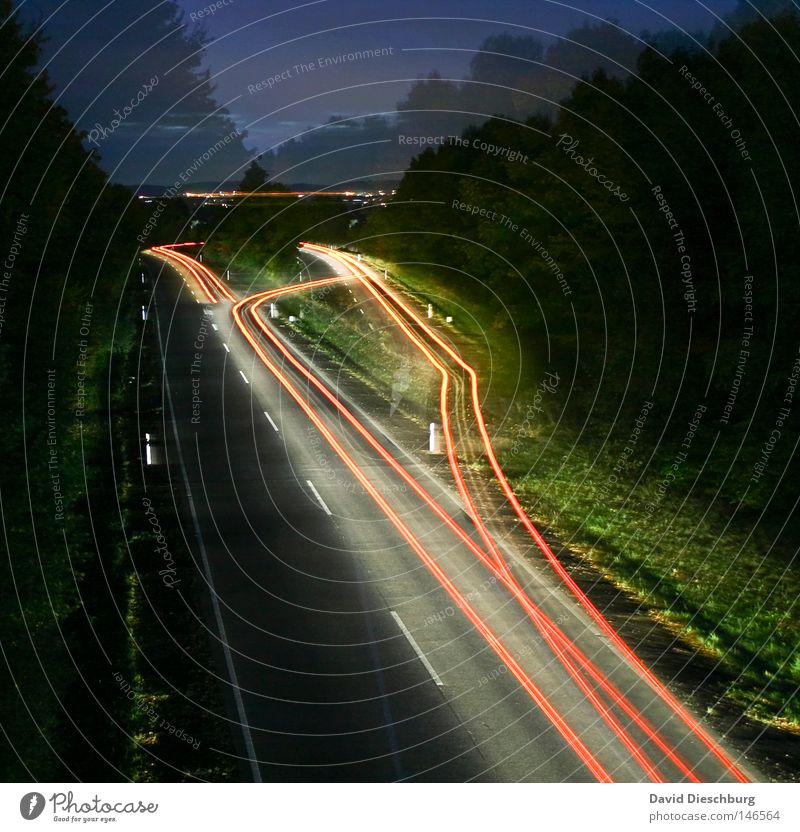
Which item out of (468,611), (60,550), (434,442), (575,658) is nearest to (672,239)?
(434,442)

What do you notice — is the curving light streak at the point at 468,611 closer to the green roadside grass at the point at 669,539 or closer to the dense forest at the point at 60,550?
the green roadside grass at the point at 669,539

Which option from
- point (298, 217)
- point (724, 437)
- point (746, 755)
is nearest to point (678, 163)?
point (724, 437)

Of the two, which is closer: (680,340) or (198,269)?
(680,340)

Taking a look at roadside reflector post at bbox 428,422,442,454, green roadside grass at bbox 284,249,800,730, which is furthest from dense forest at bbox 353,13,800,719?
roadside reflector post at bbox 428,422,442,454

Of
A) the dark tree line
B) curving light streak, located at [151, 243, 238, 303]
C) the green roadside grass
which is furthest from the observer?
curving light streak, located at [151, 243, 238, 303]

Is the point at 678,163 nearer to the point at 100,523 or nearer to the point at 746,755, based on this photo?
the point at 100,523

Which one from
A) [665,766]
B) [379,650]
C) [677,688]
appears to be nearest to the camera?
[665,766]

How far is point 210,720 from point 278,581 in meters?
5.69

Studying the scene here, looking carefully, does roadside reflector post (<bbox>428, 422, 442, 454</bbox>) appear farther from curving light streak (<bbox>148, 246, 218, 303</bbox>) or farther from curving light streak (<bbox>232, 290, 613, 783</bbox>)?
curving light streak (<bbox>148, 246, 218, 303</bbox>)

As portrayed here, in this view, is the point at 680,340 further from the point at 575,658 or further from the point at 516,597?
the point at 575,658

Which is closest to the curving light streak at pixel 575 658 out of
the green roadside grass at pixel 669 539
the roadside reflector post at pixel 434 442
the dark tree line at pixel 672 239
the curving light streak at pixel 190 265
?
the roadside reflector post at pixel 434 442

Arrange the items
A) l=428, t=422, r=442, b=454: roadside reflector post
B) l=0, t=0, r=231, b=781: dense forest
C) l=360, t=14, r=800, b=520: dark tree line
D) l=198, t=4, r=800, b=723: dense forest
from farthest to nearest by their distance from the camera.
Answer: l=428, t=422, r=442, b=454: roadside reflector post < l=360, t=14, r=800, b=520: dark tree line < l=198, t=4, r=800, b=723: dense forest < l=0, t=0, r=231, b=781: dense forest

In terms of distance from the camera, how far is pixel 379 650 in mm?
16391

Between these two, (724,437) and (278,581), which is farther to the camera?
(724,437)
